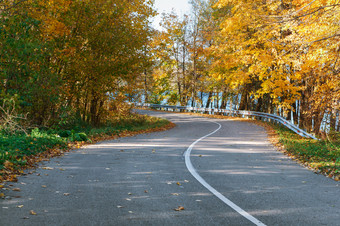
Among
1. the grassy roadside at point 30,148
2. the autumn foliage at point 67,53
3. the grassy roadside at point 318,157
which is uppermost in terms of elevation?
the autumn foliage at point 67,53

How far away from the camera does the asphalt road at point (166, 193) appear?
16.4 feet

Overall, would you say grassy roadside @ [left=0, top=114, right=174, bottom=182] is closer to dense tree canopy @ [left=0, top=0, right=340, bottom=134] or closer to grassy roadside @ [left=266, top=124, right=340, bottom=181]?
dense tree canopy @ [left=0, top=0, right=340, bottom=134]

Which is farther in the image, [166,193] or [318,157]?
[318,157]

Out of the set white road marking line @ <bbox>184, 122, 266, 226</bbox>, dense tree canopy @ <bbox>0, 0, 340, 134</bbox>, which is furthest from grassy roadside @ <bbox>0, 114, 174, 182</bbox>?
white road marking line @ <bbox>184, 122, 266, 226</bbox>

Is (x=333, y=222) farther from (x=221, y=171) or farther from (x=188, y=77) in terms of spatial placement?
(x=188, y=77)

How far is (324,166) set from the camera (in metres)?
9.93

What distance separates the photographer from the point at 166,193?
20.9 feet

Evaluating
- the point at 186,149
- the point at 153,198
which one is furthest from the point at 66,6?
the point at 153,198

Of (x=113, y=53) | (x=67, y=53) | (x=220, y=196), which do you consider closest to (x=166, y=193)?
(x=220, y=196)

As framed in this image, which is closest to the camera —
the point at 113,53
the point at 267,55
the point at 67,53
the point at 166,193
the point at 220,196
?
the point at 220,196

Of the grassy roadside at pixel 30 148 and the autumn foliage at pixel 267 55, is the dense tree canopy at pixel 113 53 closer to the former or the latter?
A: the autumn foliage at pixel 267 55

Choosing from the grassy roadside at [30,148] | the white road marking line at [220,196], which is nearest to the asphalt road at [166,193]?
the white road marking line at [220,196]

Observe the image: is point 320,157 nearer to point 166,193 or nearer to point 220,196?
point 220,196

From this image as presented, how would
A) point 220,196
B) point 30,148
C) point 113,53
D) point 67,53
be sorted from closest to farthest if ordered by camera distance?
point 220,196, point 30,148, point 67,53, point 113,53
